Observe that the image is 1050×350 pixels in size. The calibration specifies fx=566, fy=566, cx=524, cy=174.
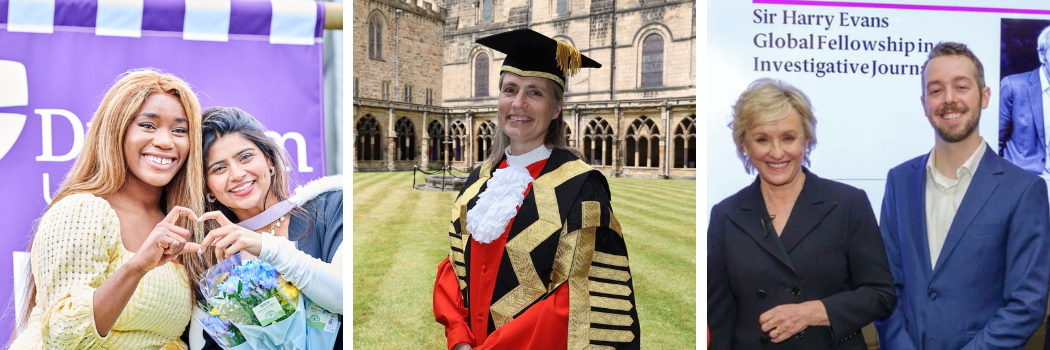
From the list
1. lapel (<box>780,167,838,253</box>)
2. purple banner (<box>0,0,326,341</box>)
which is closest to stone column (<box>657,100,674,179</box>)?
lapel (<box>780,167,838,253</box>)

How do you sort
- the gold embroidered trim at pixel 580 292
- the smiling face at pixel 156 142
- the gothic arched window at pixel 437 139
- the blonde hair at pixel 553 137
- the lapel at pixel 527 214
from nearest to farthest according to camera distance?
1. the gold embroidered trim at pixel 580 292
2. the lapel at pixel 527 214
3. the blonde hair at pixel 553 137
4. the smiling face at pixel 156 142
5. the gothic arched window at pixel 437 139

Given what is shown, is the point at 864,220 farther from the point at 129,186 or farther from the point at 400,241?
the point at 129,186

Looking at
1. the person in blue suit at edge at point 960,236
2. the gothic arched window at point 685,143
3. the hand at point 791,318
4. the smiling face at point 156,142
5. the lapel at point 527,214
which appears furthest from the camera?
the gothic arched window at point 685,143

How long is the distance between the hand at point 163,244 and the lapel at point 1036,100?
14.1 ft

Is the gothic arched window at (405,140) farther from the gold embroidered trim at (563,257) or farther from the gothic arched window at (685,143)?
the gold embroidered trim at (563,257)

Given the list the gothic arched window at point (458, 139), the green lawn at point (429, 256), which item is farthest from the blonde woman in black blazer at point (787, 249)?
the gothic arched window at point (458, 139)

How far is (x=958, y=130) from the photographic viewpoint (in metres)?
2.96

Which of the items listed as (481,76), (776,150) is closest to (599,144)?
(481,76)

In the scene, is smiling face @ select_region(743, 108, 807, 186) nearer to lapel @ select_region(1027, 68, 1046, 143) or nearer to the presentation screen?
the presentation screen

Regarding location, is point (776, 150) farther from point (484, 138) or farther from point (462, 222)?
point (484, 138)

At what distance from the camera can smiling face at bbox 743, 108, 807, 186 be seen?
2.79m

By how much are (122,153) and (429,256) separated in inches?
75.4

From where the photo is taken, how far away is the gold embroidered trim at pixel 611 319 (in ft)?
7.14

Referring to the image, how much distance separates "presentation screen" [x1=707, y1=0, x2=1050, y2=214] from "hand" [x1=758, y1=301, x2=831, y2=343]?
2.00 ft
